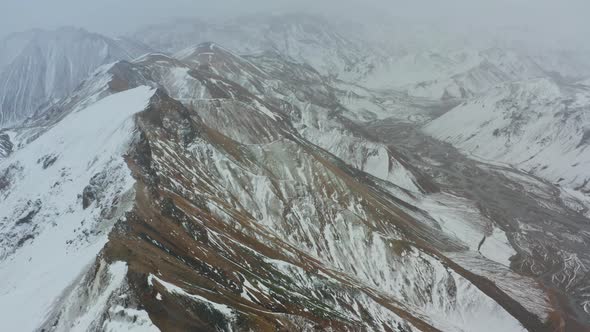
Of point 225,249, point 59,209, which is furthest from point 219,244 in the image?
point 59,209

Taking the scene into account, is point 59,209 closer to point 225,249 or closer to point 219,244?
point 219,244

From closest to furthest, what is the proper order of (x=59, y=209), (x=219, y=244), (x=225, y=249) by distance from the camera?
(x=225, y=249) < (x=219, y=244) < (x=59, y=209)

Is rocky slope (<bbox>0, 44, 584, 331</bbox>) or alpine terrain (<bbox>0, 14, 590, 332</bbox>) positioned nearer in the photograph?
rocky slope (<bbox>0, 44, 584, 331</bbox>)

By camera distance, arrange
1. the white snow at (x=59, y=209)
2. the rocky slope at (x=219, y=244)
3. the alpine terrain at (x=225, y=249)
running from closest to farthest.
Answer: the rocky slope at (x=219, y=244) < the alpine terrain at (x=225, y=249) < the white snow at (x=59, y=209)

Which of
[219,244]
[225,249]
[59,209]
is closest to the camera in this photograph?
[225,249]

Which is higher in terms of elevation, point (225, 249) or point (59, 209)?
point (59, 209)

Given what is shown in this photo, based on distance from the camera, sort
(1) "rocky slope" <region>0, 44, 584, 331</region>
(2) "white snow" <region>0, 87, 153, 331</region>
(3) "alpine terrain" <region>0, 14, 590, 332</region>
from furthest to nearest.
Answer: (2) "white snow" <region>0, 87, 153, 331</region>
(3) "alpine terrain" <region>0, 14, 590, 332</region>
(1) "rocky slope" <region>0, 44, 584, 331</region>

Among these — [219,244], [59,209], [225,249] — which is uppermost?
[59,209]

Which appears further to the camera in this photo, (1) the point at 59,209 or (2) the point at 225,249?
(1) the point at 59,209

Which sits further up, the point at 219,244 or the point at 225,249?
the point at 219,244

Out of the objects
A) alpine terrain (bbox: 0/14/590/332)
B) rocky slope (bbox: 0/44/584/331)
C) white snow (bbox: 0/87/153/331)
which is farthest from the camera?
white snow (bbox: 0/87/153/331)

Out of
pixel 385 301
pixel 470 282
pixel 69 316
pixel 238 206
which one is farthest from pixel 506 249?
pixel 69 316

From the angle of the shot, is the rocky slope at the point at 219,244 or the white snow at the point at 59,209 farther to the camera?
the white snow at the point at 59,209

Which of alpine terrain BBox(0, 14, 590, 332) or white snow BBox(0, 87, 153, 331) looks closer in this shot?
alpine terrain BBox(0, 14, 590, 332)
